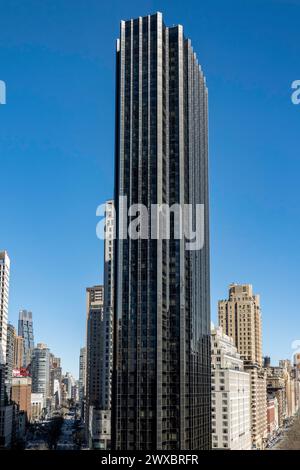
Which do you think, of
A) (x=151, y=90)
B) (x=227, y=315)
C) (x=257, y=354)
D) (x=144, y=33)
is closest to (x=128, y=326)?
(x=151, y=90)

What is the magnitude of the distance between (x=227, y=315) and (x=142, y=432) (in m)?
84.3

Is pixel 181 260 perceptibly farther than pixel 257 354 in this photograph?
No

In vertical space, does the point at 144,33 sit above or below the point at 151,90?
above

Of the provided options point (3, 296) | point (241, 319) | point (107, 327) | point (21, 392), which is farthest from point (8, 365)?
point (107, 327)

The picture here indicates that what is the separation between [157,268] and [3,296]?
65.7 m

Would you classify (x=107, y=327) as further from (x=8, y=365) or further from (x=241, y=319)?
(x=241, y=319)

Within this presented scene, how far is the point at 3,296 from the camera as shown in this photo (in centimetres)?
11931

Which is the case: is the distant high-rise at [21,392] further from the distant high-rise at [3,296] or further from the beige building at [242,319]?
the beige building at [242,319]

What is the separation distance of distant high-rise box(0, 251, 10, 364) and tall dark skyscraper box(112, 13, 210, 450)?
56162 millimetres

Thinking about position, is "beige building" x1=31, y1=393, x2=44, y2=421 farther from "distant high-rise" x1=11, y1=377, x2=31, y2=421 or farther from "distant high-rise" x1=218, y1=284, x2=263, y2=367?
"distant high-rise" x1=218, y1=284, x2=263, y2=367

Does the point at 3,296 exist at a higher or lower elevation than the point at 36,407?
higher
